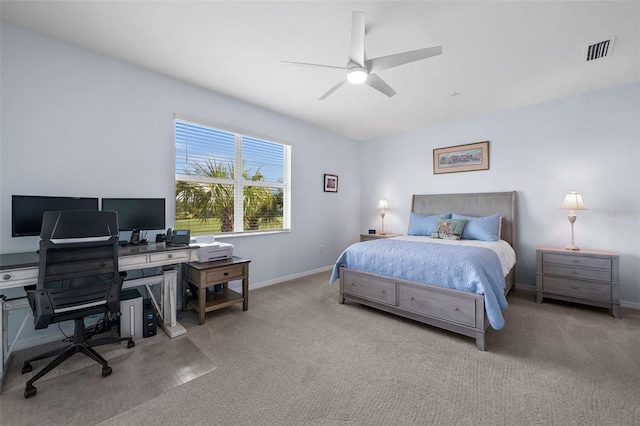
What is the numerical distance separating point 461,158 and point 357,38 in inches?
133

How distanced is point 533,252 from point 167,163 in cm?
518

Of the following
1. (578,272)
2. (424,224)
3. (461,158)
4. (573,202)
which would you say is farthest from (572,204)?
A: (424,224)

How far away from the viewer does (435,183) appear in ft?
15.8

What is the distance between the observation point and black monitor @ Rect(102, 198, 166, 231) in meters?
2.52

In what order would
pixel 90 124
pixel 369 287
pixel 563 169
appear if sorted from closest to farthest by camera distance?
pixel 90 124
pixel 369 287
pixel 563 169

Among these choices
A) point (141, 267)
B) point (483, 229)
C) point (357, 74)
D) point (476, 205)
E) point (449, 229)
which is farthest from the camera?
point (476, 205)

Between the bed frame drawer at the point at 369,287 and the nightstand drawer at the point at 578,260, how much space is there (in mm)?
2198

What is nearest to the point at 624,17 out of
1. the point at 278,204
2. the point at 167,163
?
the point at 278,204

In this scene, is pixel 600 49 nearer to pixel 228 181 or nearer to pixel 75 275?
pixel 228 181

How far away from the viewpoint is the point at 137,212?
8.63 feet

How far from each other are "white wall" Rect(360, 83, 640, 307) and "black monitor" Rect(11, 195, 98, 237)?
199 inches

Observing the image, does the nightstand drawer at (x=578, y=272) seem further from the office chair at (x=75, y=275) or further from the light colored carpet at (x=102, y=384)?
the office chair at (x=75, y=275)

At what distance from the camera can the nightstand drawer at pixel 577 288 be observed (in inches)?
117

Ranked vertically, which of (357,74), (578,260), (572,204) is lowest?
(578,260)
